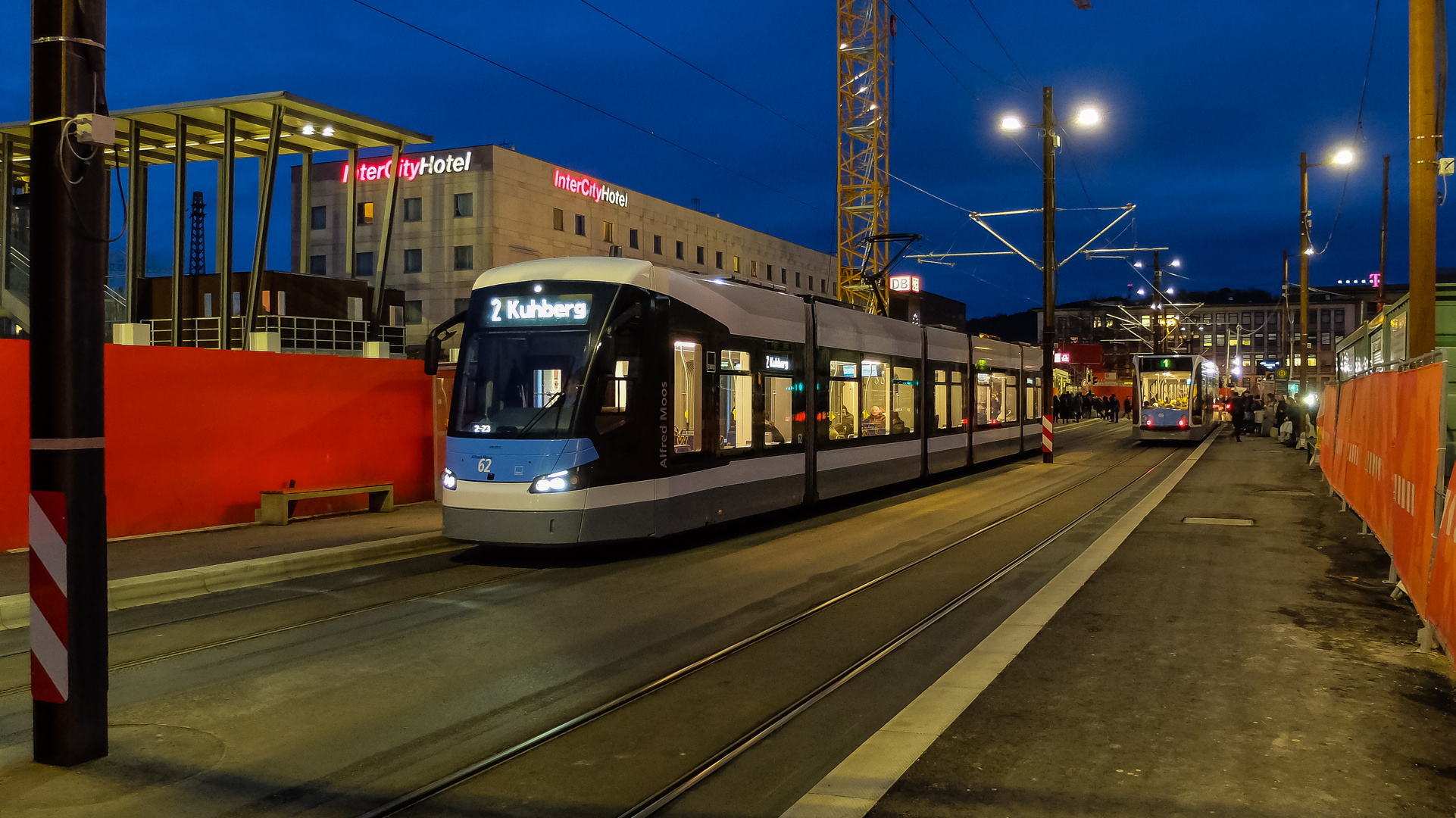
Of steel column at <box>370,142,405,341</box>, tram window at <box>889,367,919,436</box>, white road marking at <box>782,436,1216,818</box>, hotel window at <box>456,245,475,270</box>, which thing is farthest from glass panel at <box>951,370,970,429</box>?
hotel window at <box>456,245,475,270</box>

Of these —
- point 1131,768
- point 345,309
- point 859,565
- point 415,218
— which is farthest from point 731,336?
point 415,218

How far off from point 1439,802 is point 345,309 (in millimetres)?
37830

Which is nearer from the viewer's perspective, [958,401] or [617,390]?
[617,390]

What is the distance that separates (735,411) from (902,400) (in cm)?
673

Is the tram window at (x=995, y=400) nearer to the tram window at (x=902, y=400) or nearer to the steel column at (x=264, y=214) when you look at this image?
the tram window at (x=902, y=400)

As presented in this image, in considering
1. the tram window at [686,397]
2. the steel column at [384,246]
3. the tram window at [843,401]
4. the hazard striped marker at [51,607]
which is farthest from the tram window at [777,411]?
the steel column at [384,246]

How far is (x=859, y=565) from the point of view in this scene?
10.9 m

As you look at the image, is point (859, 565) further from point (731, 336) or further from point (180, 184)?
point (180, 184)

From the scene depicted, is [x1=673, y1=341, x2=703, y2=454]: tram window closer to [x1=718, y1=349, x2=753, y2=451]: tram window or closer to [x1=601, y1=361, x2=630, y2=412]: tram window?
[x1=718, y1=349, x2=753, y2=451]: tram window

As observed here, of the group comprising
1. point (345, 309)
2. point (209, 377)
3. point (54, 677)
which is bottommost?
point (54, 677)

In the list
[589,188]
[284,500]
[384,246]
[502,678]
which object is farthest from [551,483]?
[589,188]

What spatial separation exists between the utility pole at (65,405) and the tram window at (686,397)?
6.93 m

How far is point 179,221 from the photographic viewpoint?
2502cm

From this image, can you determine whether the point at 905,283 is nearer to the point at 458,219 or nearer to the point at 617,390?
the point at 458,219
